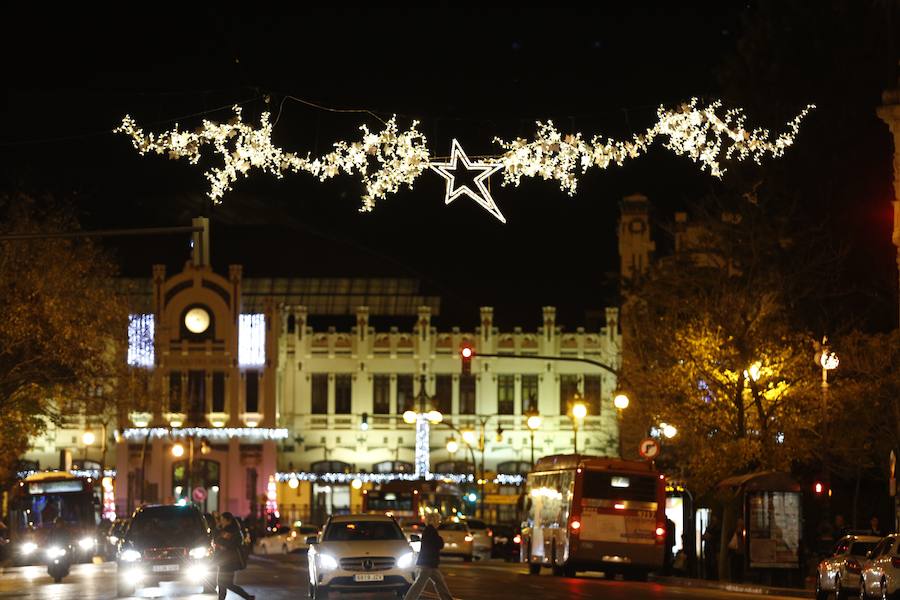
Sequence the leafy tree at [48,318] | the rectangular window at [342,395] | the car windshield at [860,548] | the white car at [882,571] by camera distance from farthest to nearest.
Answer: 1. the rectangular window at [342,395]
2. the leafy tree at [48,318]
3. the car windshield at [860,548]
4. the white car at [882,571]

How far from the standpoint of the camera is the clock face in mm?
87438

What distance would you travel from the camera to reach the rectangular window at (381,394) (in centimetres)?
8769

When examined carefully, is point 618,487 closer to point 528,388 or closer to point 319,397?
point 528,388

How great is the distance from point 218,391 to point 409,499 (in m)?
22.3

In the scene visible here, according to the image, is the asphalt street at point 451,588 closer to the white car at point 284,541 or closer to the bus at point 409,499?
the white car at point 284,541

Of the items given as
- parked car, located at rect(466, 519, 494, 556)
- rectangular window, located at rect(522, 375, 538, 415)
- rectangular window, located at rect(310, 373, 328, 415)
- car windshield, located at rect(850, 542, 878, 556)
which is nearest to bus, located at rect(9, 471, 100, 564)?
parked car, located at rect(466, 519, 494, 556)

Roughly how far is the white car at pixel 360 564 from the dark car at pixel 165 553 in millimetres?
2814

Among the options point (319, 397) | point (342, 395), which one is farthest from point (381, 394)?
point (319, 397)

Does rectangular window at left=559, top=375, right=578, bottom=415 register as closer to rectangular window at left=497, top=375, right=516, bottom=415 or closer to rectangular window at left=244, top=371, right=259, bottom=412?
rectangular window at left=497, top=375, right=516, bottom=415

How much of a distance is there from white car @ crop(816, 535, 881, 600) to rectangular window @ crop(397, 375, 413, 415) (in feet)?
184

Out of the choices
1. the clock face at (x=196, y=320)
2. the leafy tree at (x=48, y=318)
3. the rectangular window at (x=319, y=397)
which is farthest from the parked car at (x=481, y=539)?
the clock face at (x=196, y=320)

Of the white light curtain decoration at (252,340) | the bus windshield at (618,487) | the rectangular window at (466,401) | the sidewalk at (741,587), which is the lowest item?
the sidewalk at (741,587)

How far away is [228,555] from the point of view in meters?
28.6

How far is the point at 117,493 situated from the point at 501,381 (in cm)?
2089
